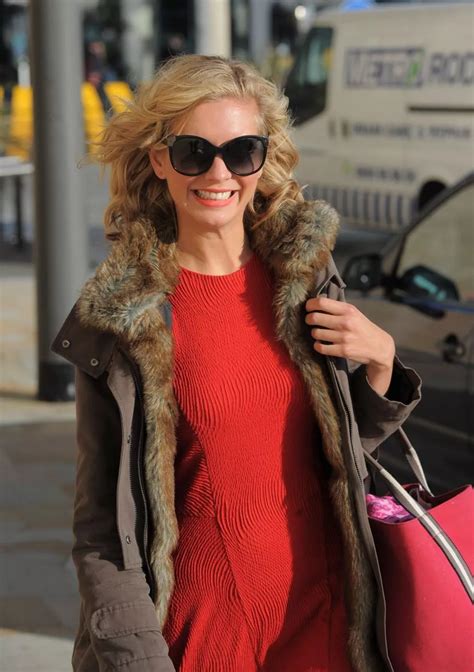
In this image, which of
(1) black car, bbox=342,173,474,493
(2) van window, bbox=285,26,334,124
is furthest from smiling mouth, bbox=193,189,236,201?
(2) van window, bbox=285,26,334,124

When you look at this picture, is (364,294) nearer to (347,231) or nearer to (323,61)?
(347,231)

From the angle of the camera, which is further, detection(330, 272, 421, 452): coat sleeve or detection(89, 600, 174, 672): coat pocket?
detection(330, 272, 421, 452): coat sleeve

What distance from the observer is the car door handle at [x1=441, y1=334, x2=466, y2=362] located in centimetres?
464

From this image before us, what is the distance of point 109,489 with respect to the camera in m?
2.42

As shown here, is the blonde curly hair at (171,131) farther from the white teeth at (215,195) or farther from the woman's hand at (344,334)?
the woman's hand at (344,334)

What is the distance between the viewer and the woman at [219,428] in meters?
2.36

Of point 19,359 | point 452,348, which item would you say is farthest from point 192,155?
point 19,359

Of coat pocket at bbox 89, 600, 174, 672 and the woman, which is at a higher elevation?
the woman

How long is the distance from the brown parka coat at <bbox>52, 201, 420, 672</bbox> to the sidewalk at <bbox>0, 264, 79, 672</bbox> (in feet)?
6.91

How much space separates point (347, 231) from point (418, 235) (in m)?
7.41

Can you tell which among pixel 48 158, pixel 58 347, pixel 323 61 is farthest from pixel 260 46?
pixel 58 347

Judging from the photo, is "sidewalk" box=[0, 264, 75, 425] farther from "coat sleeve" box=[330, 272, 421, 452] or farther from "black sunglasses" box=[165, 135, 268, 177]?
"black sunglasses" box=[165, 135, 268, 177]

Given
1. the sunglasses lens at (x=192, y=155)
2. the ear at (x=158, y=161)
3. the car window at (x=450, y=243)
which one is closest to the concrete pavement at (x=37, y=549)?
the car window at (x=450, y=243)

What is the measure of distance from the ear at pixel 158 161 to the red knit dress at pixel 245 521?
29cm
